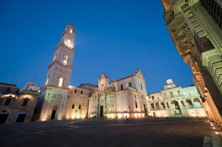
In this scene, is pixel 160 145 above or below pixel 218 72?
below

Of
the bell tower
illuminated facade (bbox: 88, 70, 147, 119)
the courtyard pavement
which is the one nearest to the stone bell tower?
the bell tower

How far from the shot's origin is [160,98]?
3862 centimetres

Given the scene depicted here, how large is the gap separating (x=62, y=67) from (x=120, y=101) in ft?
71.7

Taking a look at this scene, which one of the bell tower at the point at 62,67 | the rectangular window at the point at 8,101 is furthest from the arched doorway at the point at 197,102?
the rectangular window at the point at 8,101

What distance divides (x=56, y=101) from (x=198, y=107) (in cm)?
4368

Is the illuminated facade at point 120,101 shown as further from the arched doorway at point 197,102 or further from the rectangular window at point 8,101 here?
the rectangular window at point 8,101

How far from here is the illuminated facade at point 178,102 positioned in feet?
98.3

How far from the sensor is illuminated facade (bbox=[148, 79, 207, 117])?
29953mm

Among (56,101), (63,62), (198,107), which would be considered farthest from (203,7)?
(198,107)

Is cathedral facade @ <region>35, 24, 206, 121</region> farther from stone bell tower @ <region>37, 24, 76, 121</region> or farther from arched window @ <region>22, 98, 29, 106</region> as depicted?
arched window @ <region>22, 98, 29, 106</region>

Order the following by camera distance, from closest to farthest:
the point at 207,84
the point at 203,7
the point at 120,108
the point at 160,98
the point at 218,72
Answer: the point at 218,72, the point at 203,7, the point at 207,84, the point at 120,108, the point at 160,98

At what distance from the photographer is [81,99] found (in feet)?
111

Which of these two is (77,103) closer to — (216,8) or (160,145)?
(160,145)

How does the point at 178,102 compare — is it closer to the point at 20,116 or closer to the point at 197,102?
the point at 197,102
